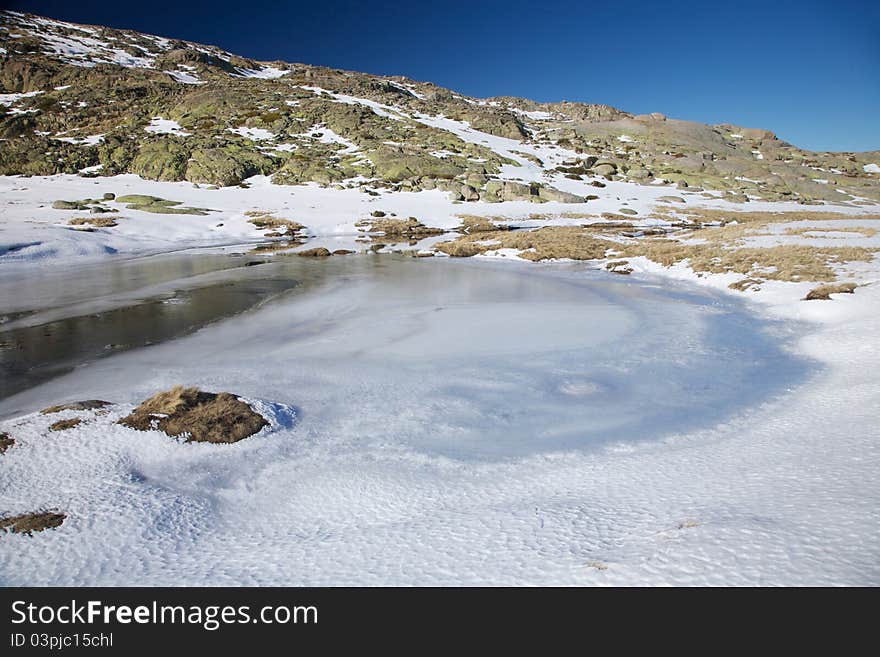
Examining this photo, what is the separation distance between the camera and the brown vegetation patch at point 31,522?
4.10 m

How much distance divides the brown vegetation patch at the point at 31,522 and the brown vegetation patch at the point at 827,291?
15744 mm

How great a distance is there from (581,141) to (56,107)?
3467 inches

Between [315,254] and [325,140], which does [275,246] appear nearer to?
[315,254]

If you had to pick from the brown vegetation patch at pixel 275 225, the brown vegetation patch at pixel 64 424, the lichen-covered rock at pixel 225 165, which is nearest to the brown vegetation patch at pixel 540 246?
the brown vegetation patch at pixel 275 225

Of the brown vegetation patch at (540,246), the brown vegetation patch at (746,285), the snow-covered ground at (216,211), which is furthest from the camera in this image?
the snow-covered ground at (216,211)

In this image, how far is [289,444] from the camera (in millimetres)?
6023

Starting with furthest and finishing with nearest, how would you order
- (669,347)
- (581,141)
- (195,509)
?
(581,141)
(669,347)
(195,509)

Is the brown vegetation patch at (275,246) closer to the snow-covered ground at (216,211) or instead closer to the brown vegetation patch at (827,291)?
the snow-covered ground at (216,211)

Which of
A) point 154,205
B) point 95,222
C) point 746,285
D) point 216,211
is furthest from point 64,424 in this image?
point 154,205

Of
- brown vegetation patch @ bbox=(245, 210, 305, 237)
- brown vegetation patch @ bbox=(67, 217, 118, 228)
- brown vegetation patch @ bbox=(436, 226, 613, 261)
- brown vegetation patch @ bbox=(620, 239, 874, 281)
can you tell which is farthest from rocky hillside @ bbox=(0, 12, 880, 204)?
brown vegetation patch @ bbox=(620, 239, 874, 281)

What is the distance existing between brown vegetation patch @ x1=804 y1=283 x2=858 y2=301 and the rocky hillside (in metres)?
43.3
